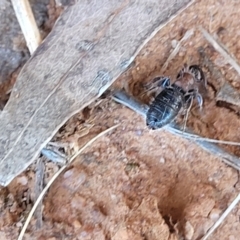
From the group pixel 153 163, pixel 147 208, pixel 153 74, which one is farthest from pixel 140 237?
pixel 153 74

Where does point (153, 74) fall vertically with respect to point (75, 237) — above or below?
above

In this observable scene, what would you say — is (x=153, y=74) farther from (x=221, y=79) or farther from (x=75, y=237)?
(x=75, y=237)

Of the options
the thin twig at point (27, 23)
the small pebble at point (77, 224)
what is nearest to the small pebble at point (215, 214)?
the small pebble at point (77, 224)

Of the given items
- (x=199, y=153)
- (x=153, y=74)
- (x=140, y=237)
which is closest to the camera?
(x=140, y=237)

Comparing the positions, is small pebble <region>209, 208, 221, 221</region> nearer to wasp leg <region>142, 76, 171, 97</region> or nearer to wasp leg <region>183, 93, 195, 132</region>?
wasp leg <region>183, 93, 195, 132</region>

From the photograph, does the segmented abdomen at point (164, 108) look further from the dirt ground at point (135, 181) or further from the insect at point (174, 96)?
the dirt ground at point (135, 181)

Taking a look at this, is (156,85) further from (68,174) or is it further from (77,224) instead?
(77,224)

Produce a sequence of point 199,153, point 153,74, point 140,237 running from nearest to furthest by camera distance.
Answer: point 140,237, point 199,153, point 153,74

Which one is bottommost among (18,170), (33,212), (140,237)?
(140,237)
